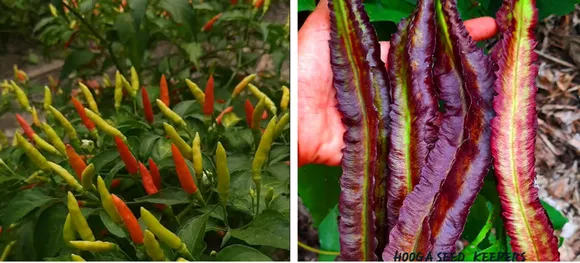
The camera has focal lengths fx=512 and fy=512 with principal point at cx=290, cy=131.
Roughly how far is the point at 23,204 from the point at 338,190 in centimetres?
35

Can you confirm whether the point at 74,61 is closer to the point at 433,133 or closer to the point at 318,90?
the point at 318,90

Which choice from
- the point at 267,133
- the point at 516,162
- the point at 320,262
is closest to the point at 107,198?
the point at 267,133

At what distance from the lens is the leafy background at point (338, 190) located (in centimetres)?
58

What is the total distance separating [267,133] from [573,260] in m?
0.43

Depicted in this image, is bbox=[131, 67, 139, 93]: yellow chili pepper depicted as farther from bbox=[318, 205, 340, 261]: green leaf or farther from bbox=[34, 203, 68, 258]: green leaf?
bbox=[318, 205, 340, 261]: green leaf

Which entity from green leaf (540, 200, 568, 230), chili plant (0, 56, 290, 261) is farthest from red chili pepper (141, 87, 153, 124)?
green leaf (540, 200, 568, 230)

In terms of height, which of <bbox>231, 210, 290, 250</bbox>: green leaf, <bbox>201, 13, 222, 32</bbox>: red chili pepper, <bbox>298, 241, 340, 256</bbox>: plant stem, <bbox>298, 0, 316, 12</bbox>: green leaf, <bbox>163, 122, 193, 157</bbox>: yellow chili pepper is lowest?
<bbox>298, 241, 340, 256</bbox>: plant stem

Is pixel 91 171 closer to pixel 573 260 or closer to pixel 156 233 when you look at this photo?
pixel 156 233

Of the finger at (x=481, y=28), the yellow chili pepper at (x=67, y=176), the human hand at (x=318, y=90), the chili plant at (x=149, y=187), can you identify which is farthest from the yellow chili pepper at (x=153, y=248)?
the finger at (x=481, y=28)

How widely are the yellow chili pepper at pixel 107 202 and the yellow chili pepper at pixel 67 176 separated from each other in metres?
0.05

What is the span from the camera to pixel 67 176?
50 cm

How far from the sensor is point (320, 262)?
0.64 metres

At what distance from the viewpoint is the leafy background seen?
1.91 feet

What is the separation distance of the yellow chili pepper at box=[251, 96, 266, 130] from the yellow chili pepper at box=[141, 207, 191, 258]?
0.51 feet
